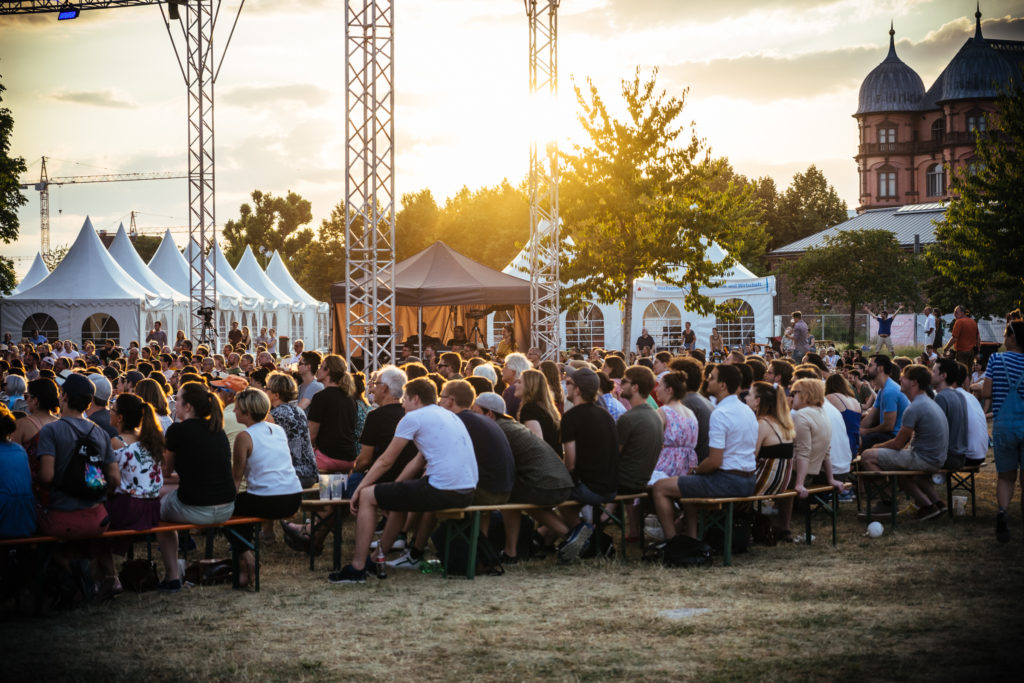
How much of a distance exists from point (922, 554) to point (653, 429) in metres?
2.20

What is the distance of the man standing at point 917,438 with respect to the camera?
9617 millimetres

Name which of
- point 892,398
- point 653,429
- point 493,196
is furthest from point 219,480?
point 493,196

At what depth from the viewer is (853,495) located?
11266 millimetres

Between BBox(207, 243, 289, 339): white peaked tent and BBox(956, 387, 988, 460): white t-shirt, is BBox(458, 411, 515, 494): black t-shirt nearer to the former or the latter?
BBox(956, 387, 988, 460): white t-shirt

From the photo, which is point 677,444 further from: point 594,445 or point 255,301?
point 255,301

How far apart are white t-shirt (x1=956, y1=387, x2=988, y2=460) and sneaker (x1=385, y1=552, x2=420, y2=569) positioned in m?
5.26

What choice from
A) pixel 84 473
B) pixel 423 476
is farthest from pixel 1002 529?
pixel 84 473

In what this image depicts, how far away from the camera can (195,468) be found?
7.29 metres

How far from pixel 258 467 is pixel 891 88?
90274mm

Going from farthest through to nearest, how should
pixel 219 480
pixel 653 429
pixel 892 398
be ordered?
pixel 892 398
pixel 653 429
pixel 219 480

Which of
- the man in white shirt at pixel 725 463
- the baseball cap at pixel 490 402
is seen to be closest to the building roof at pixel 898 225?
the man in white shirt at pixel 725 463

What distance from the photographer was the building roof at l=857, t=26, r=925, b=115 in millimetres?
88562

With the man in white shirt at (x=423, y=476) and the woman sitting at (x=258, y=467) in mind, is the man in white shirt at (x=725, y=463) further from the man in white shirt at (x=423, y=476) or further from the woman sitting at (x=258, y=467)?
the woman sitting at (x=258, y=467)

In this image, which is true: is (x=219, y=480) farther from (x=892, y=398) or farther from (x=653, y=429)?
(x=892, y=398)
